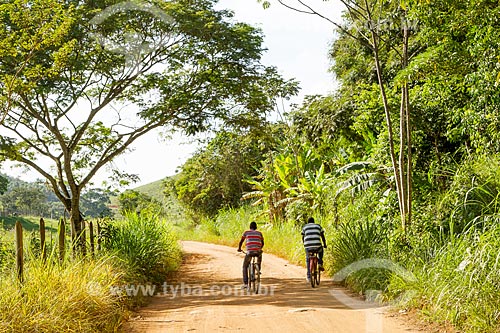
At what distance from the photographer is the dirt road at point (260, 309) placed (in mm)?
9000

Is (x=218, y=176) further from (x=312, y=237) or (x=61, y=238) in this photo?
(x=61, y=238)

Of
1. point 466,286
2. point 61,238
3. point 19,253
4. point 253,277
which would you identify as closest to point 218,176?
point 253,277

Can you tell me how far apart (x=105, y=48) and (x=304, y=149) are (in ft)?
43.3

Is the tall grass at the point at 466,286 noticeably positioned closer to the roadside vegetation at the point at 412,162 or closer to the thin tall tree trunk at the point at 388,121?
the roadside vegetation at the point at 412,162

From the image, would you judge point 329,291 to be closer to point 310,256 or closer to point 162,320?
point 310,256

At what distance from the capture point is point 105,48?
15.3 m

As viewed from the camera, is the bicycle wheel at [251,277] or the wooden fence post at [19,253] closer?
the wooden fence post at [19,253]

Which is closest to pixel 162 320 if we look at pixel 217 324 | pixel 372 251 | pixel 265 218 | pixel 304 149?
pixel 217 324

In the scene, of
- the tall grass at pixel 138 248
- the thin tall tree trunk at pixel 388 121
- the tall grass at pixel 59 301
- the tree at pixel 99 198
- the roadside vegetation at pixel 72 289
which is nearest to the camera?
the tall grass at pixel 59 301

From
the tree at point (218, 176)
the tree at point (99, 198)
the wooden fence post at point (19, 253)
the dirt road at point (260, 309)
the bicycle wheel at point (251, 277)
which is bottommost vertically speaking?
the dirt road at point (260, 309)

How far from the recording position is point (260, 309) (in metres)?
10.7

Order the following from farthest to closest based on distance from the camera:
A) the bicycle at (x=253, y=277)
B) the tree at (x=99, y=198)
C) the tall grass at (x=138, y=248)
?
the tree at (x=99, y=198)
the tall grass at (x=138, y=248)
the bicycle at (x=253, y=277)

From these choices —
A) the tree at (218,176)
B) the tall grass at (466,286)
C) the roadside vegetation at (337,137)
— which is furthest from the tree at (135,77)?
the tree at (218,176)

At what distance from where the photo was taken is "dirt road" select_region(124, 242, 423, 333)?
29.5ft
